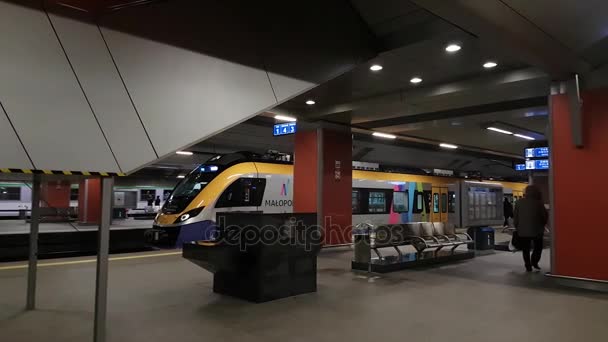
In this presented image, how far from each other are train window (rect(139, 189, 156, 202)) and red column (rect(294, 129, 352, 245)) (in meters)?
20.7

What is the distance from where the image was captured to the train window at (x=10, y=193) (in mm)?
21719

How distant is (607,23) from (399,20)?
2.67 meters

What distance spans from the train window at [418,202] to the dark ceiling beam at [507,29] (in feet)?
36.3

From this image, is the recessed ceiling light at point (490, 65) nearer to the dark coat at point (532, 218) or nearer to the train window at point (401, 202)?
the dark coat at point (532, 218)

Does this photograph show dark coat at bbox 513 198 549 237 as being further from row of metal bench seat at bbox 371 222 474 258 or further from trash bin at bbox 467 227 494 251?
trash bin at bbox 467 227 494 251

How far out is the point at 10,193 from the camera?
22.0 metres

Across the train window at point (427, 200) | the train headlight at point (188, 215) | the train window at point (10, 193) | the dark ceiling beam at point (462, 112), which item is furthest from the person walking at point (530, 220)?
the train window at point (10, 193)

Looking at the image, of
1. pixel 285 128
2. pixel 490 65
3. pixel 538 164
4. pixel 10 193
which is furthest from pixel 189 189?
pixel 10 193

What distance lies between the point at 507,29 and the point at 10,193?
82.5ft

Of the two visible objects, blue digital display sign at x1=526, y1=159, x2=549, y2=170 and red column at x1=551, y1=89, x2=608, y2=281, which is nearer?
red column at x1=551, y1=89, x2=608, y2=281

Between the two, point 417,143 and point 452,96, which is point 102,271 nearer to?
point 452,96

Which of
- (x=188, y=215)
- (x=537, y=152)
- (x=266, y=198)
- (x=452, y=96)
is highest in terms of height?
(x=452, y=96)

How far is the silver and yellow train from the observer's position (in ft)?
35.6

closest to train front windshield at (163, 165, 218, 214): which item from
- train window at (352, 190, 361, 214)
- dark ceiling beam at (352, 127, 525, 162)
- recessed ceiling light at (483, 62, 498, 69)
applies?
dark ceiling beam at (352, 127, 525, 162)
